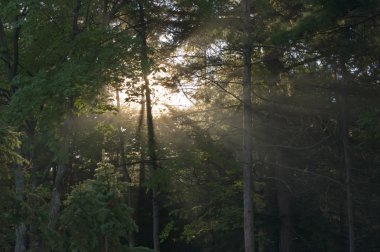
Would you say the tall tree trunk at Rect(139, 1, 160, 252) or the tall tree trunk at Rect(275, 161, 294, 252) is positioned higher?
the tall tree trunk at Rect(139, 1, 160, 252)

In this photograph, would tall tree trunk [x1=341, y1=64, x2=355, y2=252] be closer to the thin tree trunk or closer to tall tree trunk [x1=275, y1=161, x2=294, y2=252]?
tall tree trunk [x1=275, y1=161, x2=294, y2=252]

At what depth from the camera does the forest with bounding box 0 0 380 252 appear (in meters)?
11.7

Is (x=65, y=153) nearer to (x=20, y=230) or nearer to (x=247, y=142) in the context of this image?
(x=20, y=230)

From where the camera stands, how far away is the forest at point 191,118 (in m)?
11.7

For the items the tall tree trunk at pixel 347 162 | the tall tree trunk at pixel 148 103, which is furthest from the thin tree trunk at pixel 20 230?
the tall tree trunk at pixel 347 162

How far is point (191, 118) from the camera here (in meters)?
20.3

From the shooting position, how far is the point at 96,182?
11148mm

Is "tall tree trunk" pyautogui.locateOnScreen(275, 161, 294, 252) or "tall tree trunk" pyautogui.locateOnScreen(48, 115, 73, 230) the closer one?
"tall tree trunk" pyautogui.locateOnScreen(48, 115, 73, 230)

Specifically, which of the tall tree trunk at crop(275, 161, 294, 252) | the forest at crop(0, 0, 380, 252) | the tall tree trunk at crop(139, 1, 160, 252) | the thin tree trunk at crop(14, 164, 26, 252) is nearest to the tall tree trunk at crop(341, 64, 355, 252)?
the forest at crop(0, 0, 380, 252)

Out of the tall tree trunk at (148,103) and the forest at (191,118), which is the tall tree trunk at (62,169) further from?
the tall tree trunk at (148,103)

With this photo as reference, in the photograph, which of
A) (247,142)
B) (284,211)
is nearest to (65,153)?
(247,142)

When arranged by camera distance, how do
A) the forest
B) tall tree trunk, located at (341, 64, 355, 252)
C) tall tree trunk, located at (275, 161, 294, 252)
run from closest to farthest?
the forest
tall tree trunk, located at (341, 64, 355, 252)
tall tree trunk, located at (275, 161, 294, 252)

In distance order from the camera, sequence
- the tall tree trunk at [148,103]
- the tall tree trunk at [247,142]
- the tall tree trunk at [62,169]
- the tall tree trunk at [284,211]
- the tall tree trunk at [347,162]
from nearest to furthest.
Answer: the tall tree trunk at [62,169], the tall tree trunk at [148,103], the tall tree trunk at [247,142], the tall tree trunk at [347,162], the tall tree trunk at [284,211]

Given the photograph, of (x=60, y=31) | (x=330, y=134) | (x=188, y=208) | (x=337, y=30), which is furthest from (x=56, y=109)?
(x=330, y=134)
